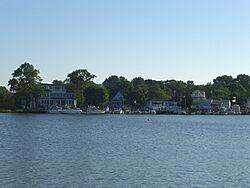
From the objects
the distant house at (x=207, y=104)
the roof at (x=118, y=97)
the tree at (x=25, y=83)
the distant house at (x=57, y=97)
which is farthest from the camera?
the roof at (x=118, y=97)

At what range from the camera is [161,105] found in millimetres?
179375

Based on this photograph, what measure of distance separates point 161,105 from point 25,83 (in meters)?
54.5

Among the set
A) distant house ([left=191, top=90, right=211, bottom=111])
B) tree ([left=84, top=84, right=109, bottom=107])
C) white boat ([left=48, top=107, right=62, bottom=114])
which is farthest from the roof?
white boat ([left=48, top=107, right=62, bottom=114])

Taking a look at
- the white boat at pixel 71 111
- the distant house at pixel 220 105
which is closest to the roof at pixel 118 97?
the distant house at pixel 220 105

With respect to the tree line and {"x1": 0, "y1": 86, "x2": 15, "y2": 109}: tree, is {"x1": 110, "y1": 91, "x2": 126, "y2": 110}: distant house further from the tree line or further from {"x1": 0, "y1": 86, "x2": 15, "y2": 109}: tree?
{"x1": 0, "y1": 86, "x2": 15, "y2": 109}: tree

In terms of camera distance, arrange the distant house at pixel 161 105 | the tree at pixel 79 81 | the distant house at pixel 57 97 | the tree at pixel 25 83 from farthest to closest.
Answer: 1. the distant house at pixel 161 105
2. the distant house at pixel 57 97
3. the tree at pixel 79 81
4. the tree at pixel 25 83

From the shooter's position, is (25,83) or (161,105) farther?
(161,105)

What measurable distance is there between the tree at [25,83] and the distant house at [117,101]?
4883 centimetres

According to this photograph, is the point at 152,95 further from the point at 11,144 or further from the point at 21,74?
the point at 11,144

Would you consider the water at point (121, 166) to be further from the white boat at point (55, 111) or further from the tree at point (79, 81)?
the tree at point (79, 81)

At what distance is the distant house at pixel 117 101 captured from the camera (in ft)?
623

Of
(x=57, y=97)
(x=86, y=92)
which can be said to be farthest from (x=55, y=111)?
(x=57, y=97)

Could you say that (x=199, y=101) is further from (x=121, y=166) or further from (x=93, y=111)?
(x=121, y=166)

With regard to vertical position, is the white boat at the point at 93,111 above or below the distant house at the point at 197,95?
below
